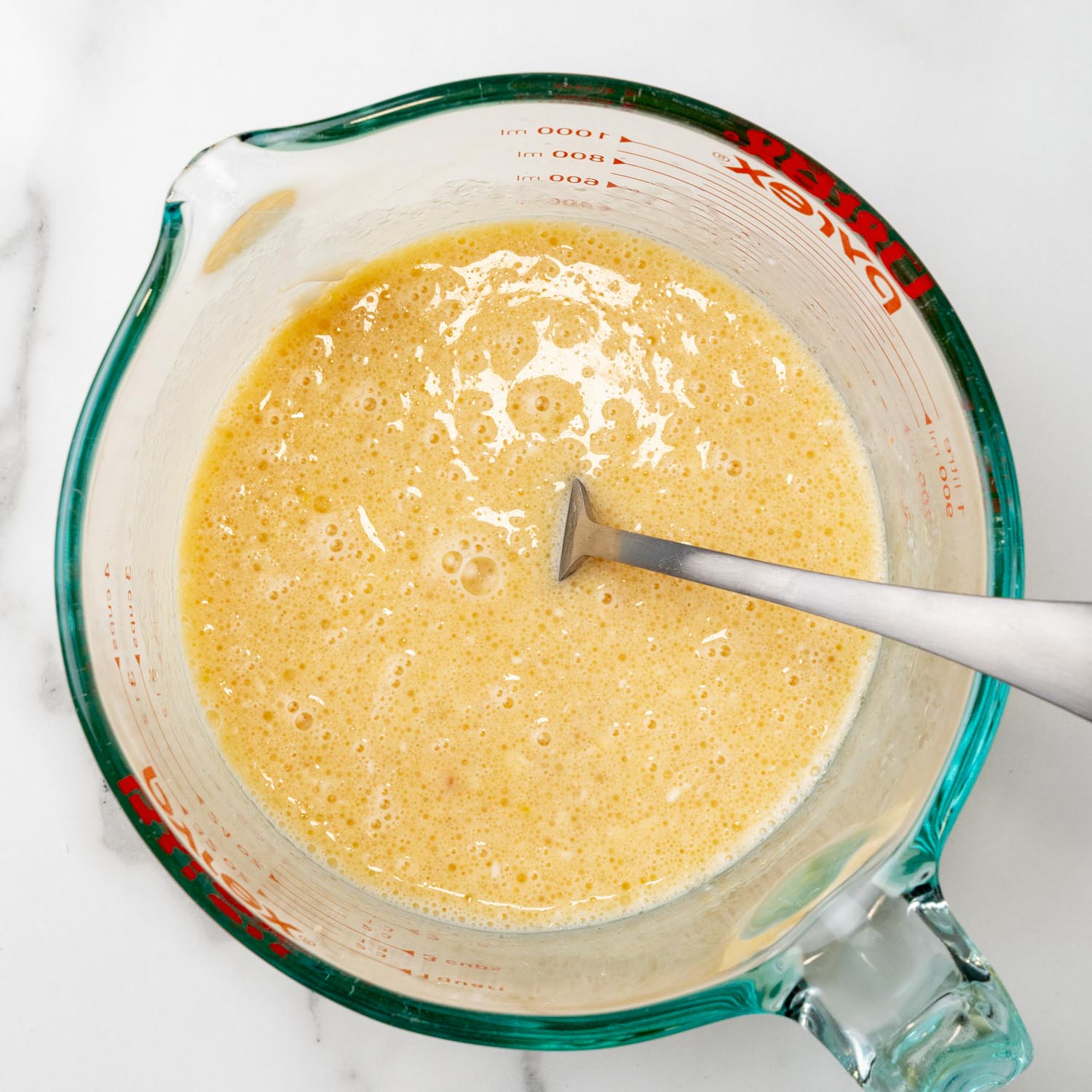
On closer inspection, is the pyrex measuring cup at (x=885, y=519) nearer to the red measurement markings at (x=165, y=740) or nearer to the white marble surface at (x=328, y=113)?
the red measurement markings at (x=165, y=740)

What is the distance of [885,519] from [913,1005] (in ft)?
2.04

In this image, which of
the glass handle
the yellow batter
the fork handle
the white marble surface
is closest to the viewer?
the fork handle

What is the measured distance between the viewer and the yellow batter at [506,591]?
132cm

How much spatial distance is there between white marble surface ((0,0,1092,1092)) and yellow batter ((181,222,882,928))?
10.6 inches

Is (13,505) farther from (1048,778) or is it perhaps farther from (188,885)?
(1048,778)

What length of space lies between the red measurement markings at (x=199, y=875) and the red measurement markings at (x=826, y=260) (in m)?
0.91

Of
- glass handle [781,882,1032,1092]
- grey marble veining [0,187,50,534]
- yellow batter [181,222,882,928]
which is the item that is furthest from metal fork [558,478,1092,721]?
grey marble veining [0,187,50,534]

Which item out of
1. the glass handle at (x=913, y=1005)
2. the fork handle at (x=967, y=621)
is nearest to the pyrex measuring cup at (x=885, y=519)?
the glass handle at (x=913, y=1005)

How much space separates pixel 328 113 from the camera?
1439 millimetres

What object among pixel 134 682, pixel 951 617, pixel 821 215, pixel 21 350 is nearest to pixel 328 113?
pixel 21 350

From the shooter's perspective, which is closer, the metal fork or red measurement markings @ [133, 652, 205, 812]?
the metal fork

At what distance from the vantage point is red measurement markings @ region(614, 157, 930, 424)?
4.01ft

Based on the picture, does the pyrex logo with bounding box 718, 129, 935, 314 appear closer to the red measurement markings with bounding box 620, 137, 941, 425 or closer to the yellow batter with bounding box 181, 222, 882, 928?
Result: the red measurement markings with bounding box 620, 137, 941, 425

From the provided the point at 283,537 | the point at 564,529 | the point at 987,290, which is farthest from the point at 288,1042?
the point at 987,290
